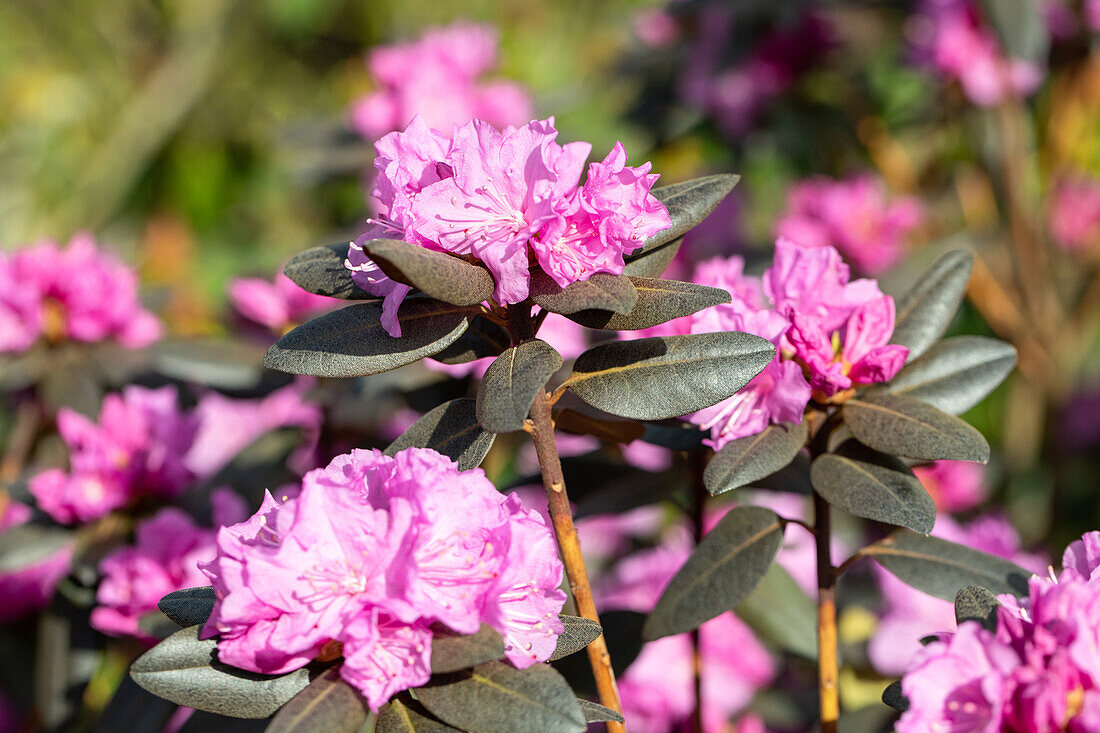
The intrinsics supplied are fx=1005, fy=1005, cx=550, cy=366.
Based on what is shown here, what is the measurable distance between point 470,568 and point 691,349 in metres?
0.21

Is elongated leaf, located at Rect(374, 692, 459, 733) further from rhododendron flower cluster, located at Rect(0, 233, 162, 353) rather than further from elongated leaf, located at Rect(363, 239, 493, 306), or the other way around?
rhododendron flower cluster, located at Rect(0, 233, 162, 353)

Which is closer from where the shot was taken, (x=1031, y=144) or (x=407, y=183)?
(x=407, y=183)

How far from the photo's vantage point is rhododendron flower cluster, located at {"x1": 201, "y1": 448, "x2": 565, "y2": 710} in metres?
0.57

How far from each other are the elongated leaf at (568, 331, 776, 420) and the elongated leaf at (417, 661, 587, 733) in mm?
176

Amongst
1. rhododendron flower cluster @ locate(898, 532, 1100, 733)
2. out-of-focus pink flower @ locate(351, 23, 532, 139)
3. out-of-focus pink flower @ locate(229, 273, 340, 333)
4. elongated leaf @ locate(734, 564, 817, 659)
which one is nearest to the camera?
rhododendron flower cluster @ locate(898, 532, 1100, 733)

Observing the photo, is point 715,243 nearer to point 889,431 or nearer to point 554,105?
point 554,105

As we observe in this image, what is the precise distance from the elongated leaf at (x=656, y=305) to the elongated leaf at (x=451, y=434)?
108 millimetres

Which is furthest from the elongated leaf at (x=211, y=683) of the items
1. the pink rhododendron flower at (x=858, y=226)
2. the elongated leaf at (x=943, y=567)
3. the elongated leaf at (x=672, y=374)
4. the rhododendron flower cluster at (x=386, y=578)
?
the pink rhododendron flower at (x=858, y=226)

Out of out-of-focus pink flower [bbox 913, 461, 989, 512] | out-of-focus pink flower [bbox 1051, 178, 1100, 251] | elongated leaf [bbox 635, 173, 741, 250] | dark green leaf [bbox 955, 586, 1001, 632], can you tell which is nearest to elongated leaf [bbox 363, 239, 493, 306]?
elongated leaf [bbox 635, 173, 741, 250]

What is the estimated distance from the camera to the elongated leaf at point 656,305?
0.63m

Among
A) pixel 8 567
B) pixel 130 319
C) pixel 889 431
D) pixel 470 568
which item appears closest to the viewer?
pixel 470 568

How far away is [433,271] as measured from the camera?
1.93 feet

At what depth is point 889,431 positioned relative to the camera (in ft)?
2.43

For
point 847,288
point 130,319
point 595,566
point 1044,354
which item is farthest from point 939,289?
point 1044,354
